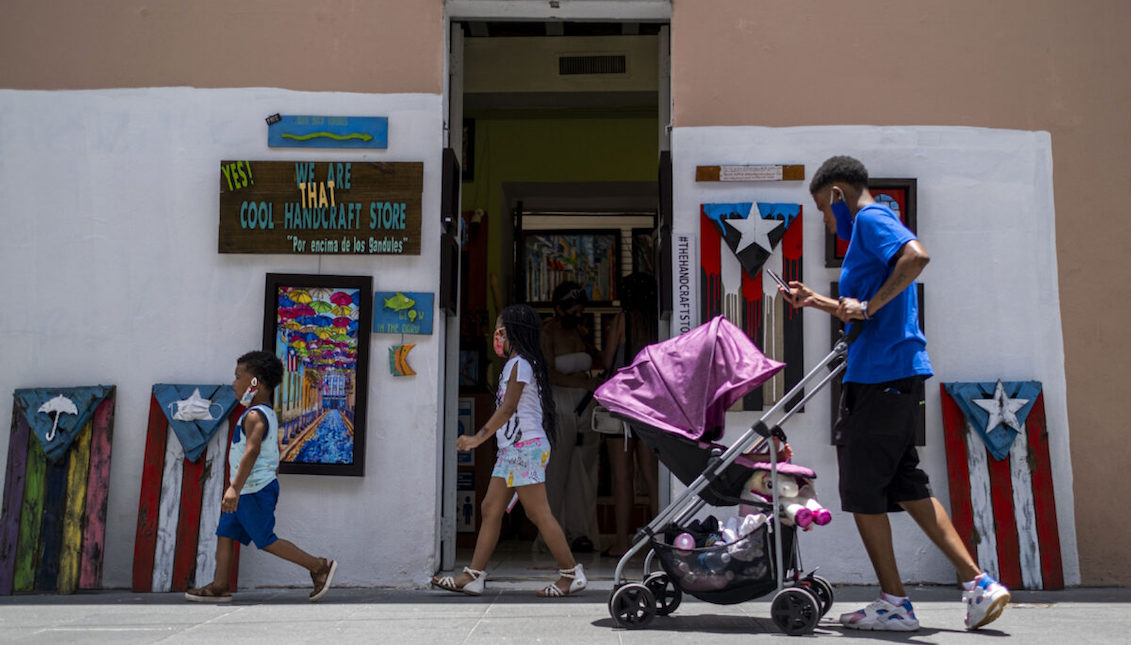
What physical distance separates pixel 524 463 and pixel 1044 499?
285cm

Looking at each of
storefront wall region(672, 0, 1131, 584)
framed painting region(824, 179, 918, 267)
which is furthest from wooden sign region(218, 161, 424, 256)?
framed painting region(824, 179, 918, 267)

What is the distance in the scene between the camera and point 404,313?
6.07 meters

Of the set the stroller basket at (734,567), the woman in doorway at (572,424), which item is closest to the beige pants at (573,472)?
the woman in doorway at (572,424)

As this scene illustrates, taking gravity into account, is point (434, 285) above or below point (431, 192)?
below

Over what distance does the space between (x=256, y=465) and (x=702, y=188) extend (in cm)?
284

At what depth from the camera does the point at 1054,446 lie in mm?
6047

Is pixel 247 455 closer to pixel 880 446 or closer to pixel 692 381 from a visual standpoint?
pixel 692 381

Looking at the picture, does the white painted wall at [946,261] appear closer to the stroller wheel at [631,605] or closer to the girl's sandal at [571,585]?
the girl's sandal at [571,585]

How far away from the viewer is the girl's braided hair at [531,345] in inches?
218

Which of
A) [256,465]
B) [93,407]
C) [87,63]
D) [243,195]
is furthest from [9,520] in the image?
[87,63]

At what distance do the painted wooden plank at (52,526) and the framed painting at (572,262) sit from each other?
4.46m

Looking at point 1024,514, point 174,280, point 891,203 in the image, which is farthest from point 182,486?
point 1024,514

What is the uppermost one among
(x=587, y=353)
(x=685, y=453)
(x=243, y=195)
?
(x=243, y=195)

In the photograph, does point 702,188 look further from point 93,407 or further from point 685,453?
point 93,407
